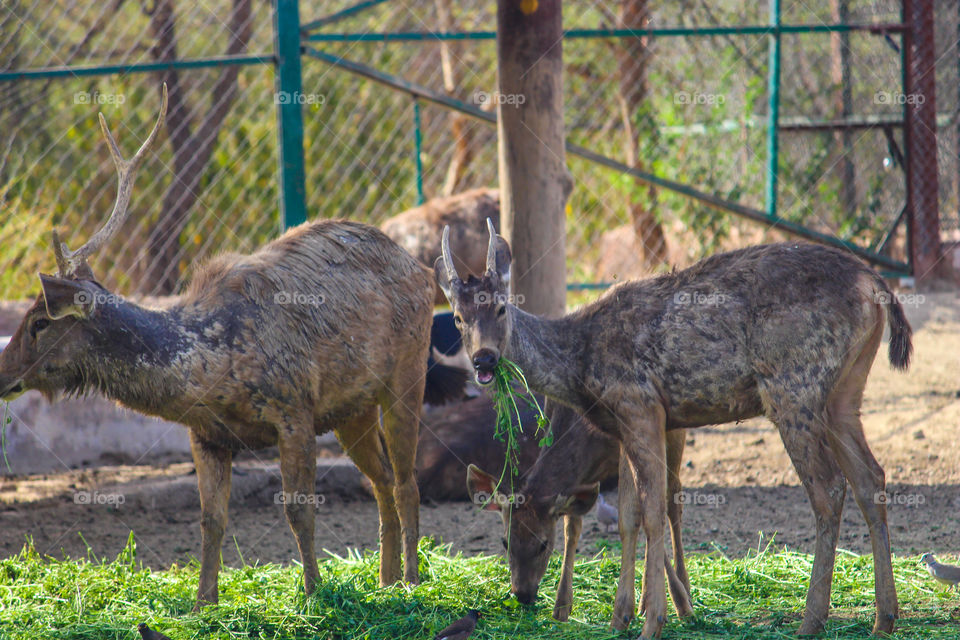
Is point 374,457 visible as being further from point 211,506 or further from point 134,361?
point 134,361

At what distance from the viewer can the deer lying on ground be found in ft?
17.7

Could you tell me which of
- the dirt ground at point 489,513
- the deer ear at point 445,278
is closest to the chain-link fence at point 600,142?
the dirt ground at point 489,513

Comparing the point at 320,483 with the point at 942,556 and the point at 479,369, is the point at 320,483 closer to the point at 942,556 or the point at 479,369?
the point at 479,369

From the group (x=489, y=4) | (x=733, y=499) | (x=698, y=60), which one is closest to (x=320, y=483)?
(x=733, y=499)

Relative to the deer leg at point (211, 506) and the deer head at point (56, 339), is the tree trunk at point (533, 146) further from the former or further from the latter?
the deer head at point (56, 339)

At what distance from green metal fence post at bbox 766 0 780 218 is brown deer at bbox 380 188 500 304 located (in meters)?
2.69

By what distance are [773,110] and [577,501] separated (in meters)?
6.08

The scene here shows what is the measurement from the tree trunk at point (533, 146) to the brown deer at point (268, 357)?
1716 mm

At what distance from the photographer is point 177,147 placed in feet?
35.6

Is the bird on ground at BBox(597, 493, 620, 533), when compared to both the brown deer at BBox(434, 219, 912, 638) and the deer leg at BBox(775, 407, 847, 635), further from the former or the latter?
the deer leg at BBox(775, 407, 847, 635)

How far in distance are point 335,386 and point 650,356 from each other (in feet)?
5.68

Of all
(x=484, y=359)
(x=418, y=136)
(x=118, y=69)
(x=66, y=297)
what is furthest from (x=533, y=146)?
(x=66, y=297)

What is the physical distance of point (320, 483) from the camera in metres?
8.09

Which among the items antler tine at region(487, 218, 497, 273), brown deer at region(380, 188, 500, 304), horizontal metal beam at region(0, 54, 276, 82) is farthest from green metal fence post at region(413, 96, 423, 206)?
antler tine at region(487, 218, 497, 273)
